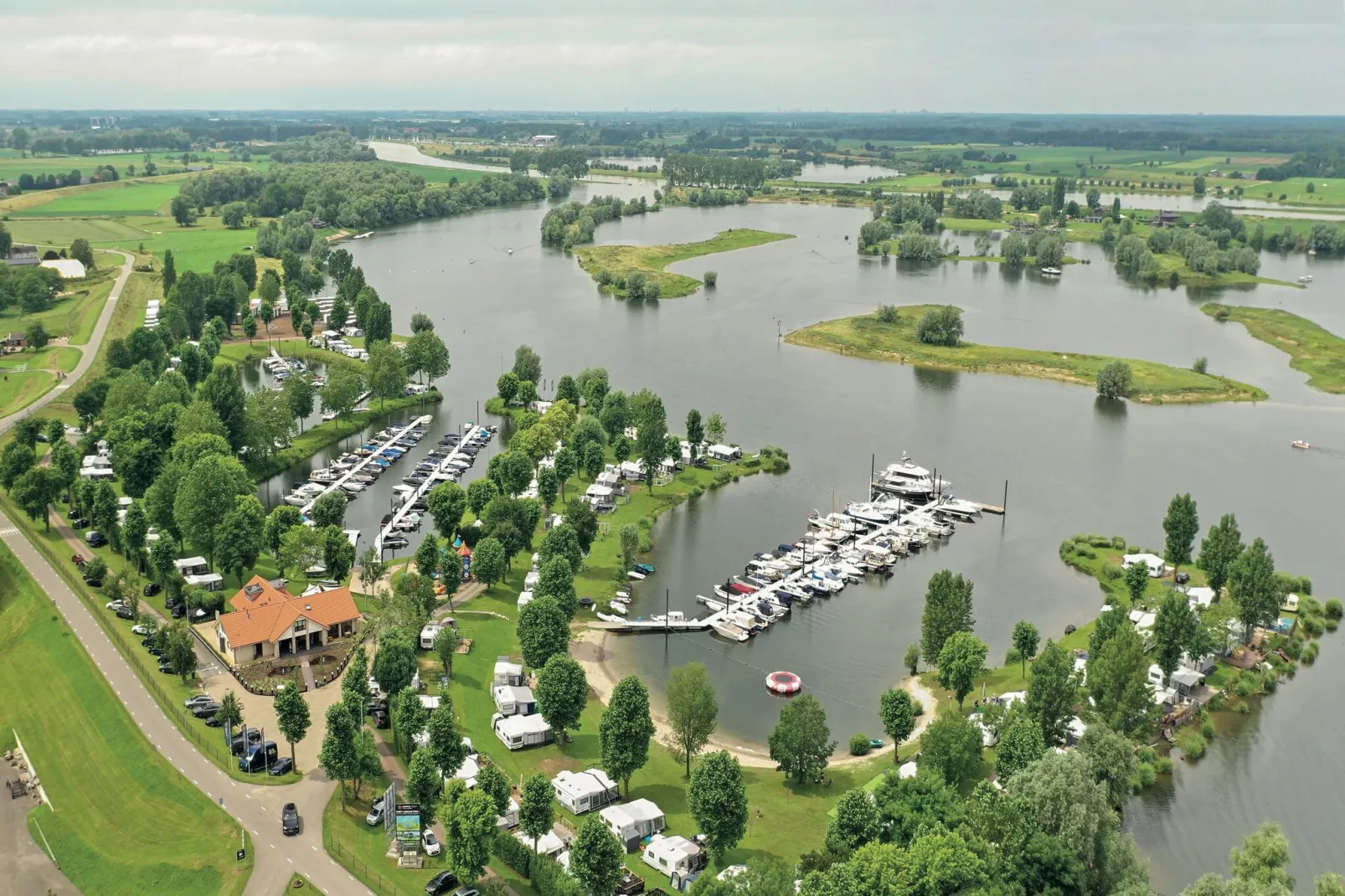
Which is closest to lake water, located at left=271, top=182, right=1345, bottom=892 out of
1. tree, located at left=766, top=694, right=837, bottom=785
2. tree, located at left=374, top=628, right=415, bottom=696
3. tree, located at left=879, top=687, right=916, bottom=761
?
tree, located at left=879, top=687, right=916, bottom=761

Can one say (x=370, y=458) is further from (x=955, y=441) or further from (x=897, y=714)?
(x=897, y=714)

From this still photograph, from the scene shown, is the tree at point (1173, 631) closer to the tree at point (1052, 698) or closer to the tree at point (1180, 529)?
the tree at point (1052, 698)

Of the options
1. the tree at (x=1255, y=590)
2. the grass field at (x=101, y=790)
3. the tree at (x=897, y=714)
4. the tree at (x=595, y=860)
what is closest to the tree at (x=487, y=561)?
the grass field at (x=101, y=790)

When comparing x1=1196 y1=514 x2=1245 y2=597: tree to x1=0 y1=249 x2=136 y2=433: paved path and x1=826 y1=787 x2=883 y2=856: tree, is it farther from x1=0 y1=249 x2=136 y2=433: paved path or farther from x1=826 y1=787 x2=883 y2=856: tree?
x1=0 y1=249 x2=136 y2=433: paved path

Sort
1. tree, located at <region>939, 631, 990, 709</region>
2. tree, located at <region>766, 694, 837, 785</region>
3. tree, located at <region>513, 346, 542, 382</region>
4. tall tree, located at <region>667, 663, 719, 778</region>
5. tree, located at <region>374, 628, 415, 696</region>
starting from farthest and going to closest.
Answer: tree, located at <region>513, 346, 542, 382</region> < tree, located at <region>939, 631, 990, 709</region> < tree, located at <region>374, 628, 415, 696</region> < tall tree, located at <region>667, 663, 719, 778</region> < tree, located at <region>766, 694, 837, 785</region>

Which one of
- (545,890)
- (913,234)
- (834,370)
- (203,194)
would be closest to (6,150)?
(203,194)
